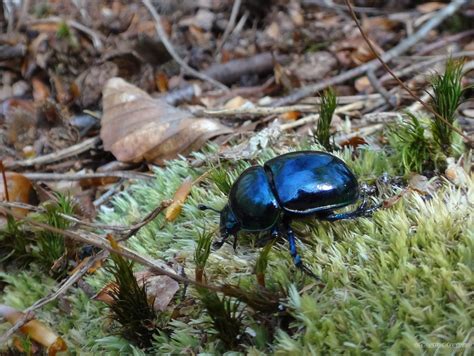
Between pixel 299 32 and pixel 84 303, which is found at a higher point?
pixel 299 32

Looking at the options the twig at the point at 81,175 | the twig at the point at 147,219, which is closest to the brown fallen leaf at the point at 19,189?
the twig at the point at 81,175

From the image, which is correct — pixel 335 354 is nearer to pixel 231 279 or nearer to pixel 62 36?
pixel 231 279

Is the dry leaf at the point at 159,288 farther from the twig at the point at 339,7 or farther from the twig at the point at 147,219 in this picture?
the twig at the point at 339,7

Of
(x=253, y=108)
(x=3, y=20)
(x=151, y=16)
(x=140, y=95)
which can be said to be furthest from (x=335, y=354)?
(x=3, y=20)

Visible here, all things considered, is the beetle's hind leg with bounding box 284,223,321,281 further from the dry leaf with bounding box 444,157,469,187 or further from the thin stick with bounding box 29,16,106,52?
the thin stick with bounding box 29,16,106,52

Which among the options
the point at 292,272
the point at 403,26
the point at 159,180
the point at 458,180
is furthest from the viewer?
the point at 403,26

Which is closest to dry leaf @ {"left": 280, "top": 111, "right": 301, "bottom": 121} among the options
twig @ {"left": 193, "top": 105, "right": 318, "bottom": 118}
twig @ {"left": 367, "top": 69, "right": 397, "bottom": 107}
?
twig @ {"left": 193, "top": 105, "right": 318, "bottom": 118}
